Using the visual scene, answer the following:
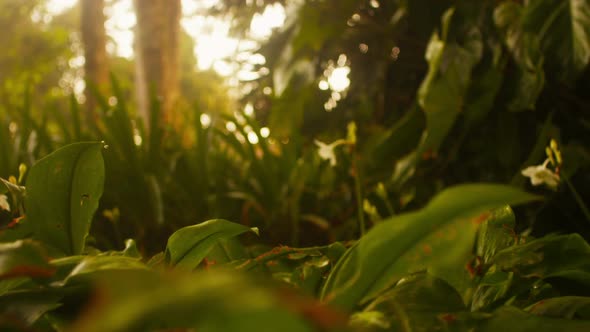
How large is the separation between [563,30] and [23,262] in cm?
96

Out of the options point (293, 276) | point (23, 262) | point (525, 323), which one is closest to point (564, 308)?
point (525, 323)

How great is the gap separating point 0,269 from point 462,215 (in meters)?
0.24

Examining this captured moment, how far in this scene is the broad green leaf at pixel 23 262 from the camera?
248 mm

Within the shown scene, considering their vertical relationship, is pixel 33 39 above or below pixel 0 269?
above

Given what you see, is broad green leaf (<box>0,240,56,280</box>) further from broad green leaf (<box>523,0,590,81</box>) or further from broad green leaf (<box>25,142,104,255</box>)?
broad green leaf (<box>523,0,590,81</box>)

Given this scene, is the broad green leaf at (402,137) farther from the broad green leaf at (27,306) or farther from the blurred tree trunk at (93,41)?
the blurred tree trunk at (93,41)

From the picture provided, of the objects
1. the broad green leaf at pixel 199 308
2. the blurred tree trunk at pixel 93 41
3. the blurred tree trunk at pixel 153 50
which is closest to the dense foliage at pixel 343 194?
the broad green leaf at pixel 199 308

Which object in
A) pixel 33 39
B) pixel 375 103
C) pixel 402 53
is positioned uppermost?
pixel 33 39

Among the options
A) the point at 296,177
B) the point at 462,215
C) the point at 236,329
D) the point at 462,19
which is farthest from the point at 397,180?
the point at 236,329

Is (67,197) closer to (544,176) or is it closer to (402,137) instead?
(544,176)

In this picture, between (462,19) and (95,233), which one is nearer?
(95,233)

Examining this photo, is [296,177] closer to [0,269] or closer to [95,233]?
[95,233]

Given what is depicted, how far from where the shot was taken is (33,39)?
6.71 meters

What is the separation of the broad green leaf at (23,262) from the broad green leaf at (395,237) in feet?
0.55
